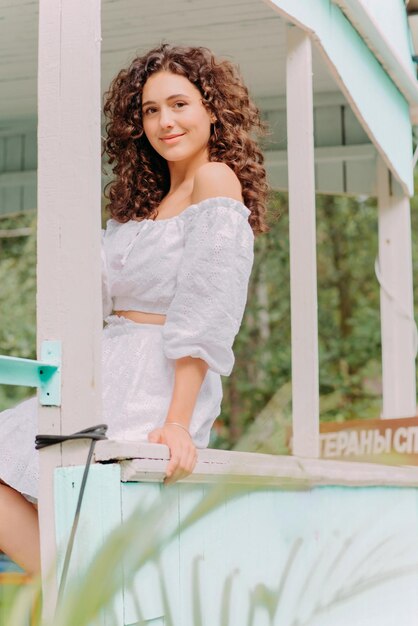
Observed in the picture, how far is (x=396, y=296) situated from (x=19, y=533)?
11.9 feet

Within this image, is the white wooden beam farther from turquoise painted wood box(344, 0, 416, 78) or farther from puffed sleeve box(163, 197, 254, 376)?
turquoise painted wood box(344, 0, 416, 78)

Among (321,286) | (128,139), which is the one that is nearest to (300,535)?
(128,139)

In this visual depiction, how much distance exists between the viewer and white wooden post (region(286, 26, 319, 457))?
12.3 ft

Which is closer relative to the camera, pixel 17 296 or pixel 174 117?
pixel 174 117

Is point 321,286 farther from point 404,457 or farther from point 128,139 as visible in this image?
point 128,139

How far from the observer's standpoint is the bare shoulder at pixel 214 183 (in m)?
2.86

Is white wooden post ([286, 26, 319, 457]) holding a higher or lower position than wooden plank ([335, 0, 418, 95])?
lower

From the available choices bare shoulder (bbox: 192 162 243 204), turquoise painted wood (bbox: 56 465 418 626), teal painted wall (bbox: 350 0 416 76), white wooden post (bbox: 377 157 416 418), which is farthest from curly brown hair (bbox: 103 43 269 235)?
white wooden post (bbox: 377 157 416 418)

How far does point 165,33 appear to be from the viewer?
455 centimetres

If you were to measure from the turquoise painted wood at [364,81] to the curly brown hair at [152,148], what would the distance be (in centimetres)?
48

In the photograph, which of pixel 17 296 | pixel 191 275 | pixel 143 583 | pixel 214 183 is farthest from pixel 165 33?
pixel 17 296

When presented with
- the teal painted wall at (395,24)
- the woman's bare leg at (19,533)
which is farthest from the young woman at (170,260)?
the teal painted wall at (395,24)

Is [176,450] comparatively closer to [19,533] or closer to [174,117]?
[19,533]

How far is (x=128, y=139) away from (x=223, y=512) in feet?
3.66
